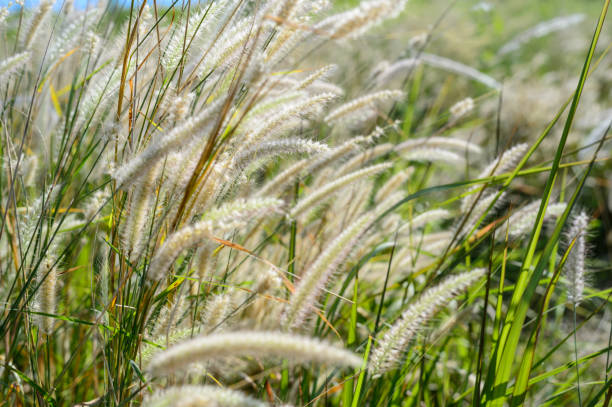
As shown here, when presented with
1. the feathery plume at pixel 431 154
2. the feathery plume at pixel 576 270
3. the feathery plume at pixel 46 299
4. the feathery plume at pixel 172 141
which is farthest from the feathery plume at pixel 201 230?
the feathery plume at pixel 431 154

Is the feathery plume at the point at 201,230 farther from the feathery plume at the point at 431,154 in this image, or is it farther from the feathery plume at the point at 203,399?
the feathery plume at the point at 431,154

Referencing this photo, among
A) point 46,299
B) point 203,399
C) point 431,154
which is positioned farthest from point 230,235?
point 431,154

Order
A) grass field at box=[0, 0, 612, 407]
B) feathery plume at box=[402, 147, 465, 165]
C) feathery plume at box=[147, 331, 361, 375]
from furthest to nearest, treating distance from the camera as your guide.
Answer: feathery plume at box=[402, 147, 465, 165]
grass field at box=[0, 0, 612, 407]
feathery plume at box=[147, 331, 361, 375]

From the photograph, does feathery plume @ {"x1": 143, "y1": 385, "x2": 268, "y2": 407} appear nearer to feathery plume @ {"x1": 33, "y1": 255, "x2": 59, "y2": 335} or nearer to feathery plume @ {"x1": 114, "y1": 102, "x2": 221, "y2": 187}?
feathery plume @ {"x1": 114, "y1": 102, "x2": 221, "y2": 187}

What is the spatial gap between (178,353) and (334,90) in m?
1.07

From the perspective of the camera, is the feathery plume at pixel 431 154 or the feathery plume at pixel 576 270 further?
the feathery plume at pixel 431 154

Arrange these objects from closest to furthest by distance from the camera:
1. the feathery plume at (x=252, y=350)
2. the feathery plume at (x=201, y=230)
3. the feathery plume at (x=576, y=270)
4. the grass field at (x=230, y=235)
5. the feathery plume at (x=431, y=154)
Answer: the feathery plume at (x=252, y=350) < the feathery plume at (x=201, y=230) < the grass field at (x=230, y=235) < the feathery plume at (x=576, y=270) < the feathery plume at (x=431, y=154)

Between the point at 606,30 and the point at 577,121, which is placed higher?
the point at 606,30

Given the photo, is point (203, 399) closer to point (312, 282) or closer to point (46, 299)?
point (312, 282)

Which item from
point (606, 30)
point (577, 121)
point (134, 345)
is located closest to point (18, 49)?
point (134, 345)

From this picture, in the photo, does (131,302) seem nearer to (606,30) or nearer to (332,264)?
(332,264)

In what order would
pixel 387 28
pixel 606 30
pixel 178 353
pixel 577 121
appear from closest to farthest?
pixel 178 353, pixel 577 121, pixel 387 28, pixel 606 30

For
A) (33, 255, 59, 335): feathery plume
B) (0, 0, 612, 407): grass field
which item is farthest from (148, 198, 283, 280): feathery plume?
(33, 255, 59, 335): feathery plume

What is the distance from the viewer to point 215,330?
99cm
